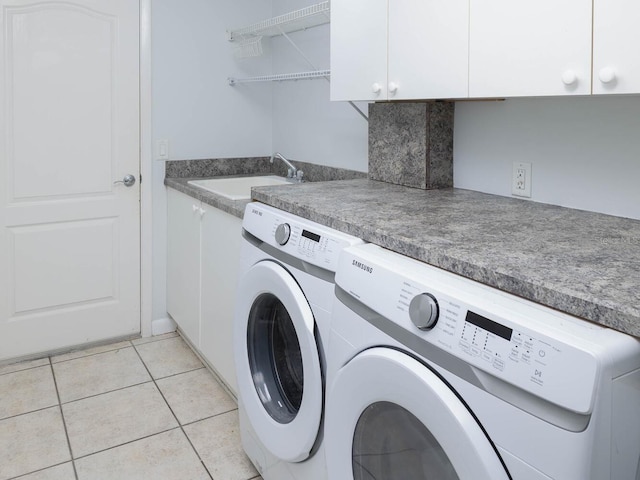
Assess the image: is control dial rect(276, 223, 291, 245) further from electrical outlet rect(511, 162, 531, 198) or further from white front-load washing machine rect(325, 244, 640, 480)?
electrical outlet rect(511, 162, 531, 198)

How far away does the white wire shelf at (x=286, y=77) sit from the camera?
226 centimetres

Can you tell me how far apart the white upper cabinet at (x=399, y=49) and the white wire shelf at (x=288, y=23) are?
308mm

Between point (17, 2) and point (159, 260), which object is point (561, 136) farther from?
point (17, 2)

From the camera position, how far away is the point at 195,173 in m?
2.99

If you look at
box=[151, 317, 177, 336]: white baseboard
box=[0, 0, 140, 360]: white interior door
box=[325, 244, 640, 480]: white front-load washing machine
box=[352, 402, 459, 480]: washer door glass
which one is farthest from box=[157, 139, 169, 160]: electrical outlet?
box=[352, 402, 459, 480]: washer door glass

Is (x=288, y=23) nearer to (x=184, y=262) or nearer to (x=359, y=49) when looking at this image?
(x=359, y=49)

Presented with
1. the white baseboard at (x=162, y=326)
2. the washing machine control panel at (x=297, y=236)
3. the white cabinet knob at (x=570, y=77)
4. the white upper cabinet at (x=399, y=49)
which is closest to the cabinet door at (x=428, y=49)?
the white upper cabinet at (x=399, y=49)

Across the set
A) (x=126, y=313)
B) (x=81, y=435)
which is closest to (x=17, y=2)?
(x=126, y=313)

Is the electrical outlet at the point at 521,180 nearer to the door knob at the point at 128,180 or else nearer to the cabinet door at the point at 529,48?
the cabinet door at the point at 529,48

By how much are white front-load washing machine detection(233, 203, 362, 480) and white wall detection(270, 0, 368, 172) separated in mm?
969

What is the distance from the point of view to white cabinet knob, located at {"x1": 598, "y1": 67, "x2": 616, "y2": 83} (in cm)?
107

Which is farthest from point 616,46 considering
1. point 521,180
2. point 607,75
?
point 521,180

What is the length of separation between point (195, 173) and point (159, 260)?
0.53 metres

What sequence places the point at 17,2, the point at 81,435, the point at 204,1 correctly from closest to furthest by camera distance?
the point at 81,435 → the point at 17,2 → the point at 204,1
